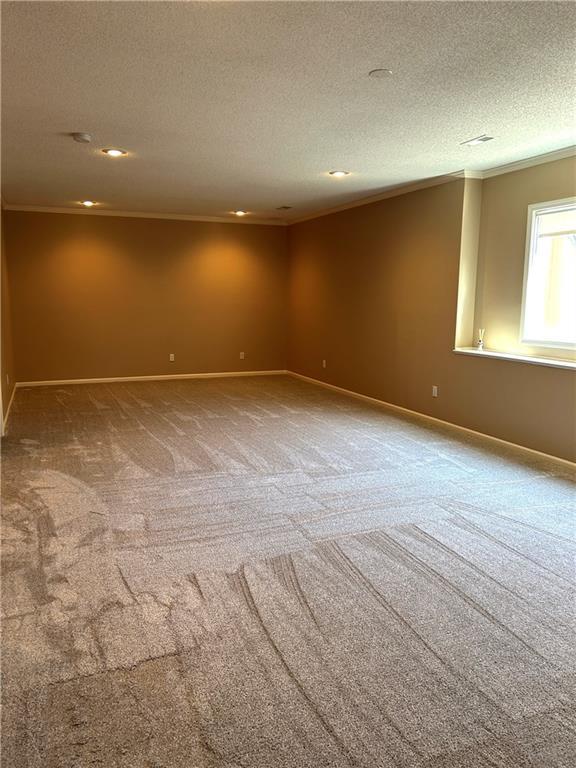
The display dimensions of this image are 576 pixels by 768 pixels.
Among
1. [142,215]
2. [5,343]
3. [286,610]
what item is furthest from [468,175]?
[5,343]

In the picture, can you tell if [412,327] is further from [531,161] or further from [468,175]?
[531,161]

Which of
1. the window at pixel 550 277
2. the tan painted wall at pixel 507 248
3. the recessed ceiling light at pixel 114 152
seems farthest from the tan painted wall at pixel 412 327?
the recessed ceiling light at pixel 114 152

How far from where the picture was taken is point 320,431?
17.2 feet

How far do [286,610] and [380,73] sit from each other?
2630 mm

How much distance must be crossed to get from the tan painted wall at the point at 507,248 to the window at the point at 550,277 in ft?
0.24

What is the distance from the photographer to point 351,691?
70.2 inches

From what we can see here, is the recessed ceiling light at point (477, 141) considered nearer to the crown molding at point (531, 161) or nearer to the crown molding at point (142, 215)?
the crown molding at point (531, 161)

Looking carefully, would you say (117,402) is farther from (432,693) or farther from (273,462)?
(432,693)

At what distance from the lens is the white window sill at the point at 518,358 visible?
13.9 ft

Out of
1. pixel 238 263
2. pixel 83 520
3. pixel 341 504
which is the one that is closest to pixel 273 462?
pixel 341 504

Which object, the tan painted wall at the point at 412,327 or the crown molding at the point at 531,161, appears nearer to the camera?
the crown molding at the point at 531,161

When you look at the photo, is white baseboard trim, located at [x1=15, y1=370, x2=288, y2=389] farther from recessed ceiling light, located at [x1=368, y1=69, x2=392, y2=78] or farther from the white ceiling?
recessed ceiling light, located at [x1=368, y1=69, x2=392, y2=78]

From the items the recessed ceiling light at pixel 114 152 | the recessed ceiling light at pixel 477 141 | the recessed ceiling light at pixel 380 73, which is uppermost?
the recessed ceiling light at pixel 477 141

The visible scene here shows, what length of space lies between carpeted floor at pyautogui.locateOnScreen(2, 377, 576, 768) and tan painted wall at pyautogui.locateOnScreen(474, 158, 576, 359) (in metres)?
1.27
